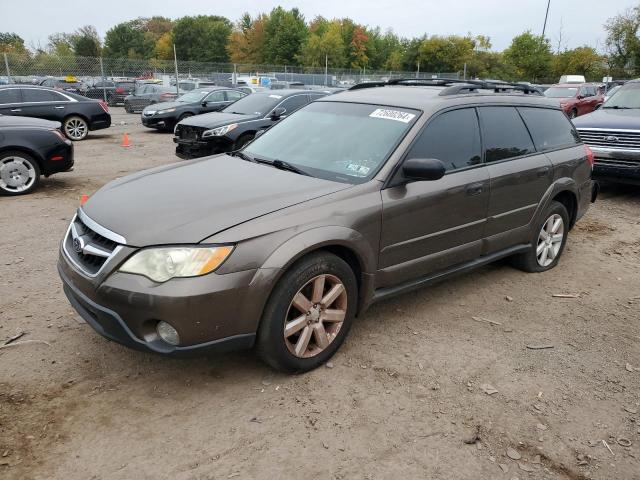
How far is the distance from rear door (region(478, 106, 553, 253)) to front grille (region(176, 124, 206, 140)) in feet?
22.1

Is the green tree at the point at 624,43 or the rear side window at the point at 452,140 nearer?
the rear side window at the point at 452,140

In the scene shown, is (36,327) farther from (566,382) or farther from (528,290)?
(528,290)

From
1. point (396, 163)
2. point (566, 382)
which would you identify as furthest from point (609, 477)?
point (396, 163)

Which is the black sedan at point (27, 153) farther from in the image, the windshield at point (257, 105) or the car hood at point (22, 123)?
the windshield at point (257, 105)

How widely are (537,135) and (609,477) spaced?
10.5 feet

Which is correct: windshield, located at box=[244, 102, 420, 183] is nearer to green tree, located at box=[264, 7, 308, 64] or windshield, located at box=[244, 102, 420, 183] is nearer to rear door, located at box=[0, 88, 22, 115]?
rear door, located at box=[0, 88, 22, 115]

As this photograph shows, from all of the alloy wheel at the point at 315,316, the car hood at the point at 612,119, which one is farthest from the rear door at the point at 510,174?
the car hood at the point at 612,119

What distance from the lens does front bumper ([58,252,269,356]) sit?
277 cm

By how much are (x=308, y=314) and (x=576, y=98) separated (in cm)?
1793

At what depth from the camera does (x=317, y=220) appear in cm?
319

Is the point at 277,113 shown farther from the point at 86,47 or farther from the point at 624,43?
the point at 86,47

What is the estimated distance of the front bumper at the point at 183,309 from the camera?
109 inches

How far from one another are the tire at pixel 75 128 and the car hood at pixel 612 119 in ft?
38.8

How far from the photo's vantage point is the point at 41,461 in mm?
2561
